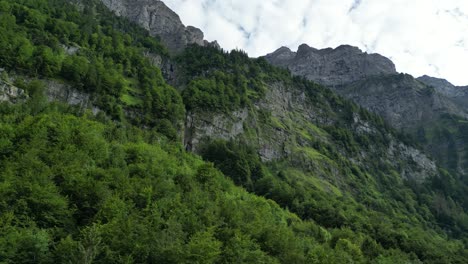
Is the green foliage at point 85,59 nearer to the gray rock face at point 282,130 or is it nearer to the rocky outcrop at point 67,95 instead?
the rocky outcrop at point 67,95

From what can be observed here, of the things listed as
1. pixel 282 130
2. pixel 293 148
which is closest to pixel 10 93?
pixel 293 148

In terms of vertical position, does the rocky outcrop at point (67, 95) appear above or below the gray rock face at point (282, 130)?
below

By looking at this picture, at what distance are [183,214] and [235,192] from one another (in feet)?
109

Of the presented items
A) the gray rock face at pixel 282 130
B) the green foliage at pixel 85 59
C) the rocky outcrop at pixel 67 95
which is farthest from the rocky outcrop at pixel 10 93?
the gray rock face at pixel 282 130

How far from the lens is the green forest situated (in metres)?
41.1

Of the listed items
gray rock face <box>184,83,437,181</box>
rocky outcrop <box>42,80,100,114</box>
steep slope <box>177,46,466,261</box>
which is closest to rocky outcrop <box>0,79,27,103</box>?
rocky outcrop <box>42,80,100,114</box>

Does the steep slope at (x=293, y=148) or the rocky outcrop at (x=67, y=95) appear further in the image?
the steep slope at (x=293, y=148)

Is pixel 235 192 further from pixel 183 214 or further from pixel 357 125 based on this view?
pixel 357 125

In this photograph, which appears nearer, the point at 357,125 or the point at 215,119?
the point at 215,119

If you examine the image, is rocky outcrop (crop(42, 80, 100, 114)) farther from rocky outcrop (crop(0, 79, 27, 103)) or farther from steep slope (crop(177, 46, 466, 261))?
steep slope (crop(177, 46, 466, 261))

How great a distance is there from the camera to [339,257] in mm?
58156

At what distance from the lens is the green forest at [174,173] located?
41.1 m

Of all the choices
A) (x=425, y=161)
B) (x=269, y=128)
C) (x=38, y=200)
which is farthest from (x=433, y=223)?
(x=38, y=200)

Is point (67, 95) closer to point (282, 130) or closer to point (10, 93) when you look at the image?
point (10, 93)
